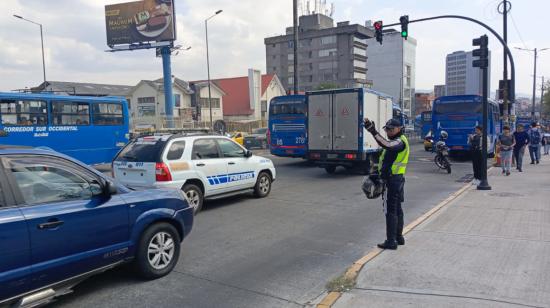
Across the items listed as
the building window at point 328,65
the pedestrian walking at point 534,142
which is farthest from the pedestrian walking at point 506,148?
the building window at point 328,65

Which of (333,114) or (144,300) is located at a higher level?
(333,114)

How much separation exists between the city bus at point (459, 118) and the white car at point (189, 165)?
13.7m

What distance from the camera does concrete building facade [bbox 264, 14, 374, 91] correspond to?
9319 centimetres

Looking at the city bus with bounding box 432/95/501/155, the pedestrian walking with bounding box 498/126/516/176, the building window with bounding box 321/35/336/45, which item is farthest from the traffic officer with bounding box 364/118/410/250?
the building window with bounding box 321/35/336/45

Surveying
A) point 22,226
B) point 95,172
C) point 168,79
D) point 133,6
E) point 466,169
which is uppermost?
point 133,6

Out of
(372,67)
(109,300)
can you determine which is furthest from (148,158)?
(372,67)

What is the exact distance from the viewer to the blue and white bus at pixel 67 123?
45.0ft

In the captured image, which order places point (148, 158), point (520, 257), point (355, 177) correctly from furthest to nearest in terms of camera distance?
point (355, 177) → point (148, 158) → point (520, 257)

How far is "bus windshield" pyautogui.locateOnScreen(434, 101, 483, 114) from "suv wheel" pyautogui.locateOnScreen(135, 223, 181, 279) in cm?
1834

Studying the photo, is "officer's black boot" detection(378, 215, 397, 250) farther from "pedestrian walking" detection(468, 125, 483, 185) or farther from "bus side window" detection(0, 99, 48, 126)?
"bus side window" detection(0, 99, 48, 126)

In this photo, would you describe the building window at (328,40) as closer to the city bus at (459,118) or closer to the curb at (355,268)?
the city bus at (459,118)

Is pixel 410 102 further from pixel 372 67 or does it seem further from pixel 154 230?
pixel 154 230

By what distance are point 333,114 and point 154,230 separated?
10583mm

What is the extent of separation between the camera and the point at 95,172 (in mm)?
4582
